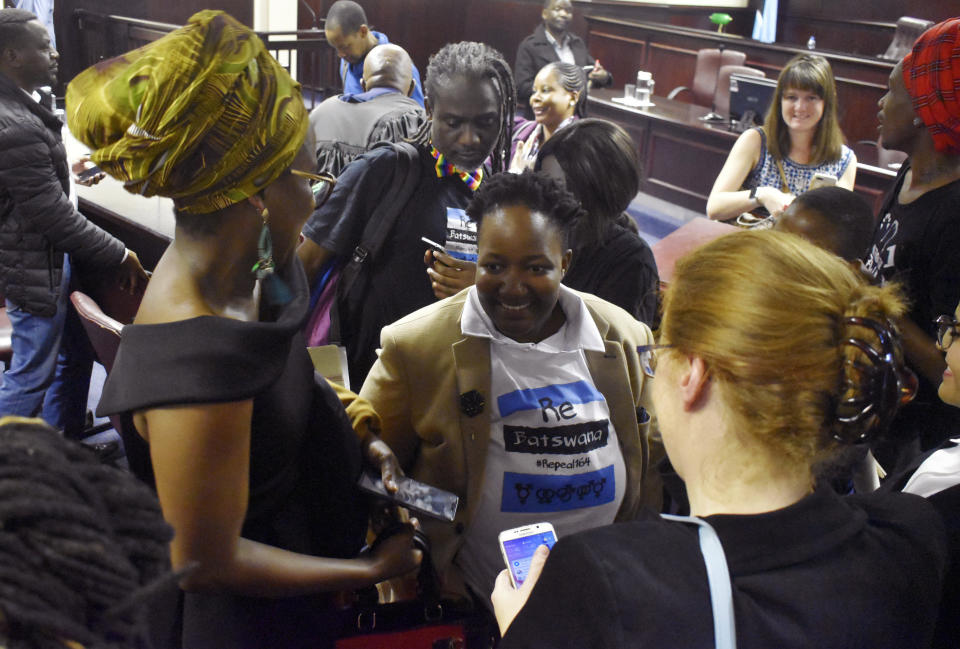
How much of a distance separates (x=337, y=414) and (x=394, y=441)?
0.39 meters

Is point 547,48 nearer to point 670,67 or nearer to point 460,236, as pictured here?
point 670,67

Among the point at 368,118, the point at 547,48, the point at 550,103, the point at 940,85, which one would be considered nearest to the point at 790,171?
the point at 550,103

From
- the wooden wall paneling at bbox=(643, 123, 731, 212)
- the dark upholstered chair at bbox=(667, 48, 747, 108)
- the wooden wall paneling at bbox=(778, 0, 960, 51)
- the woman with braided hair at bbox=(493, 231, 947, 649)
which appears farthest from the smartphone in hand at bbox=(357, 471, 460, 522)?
the wooden wall paneling at bbox=(778, 0, 960, 51)

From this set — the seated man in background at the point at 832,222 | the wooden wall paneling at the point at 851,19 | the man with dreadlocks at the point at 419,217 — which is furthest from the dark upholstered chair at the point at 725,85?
the man with dreadlocks at the point at 419,217

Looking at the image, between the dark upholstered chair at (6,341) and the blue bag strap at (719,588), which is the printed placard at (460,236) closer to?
the blue bag strap at (719,588)

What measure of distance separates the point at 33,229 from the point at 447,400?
6.41ft

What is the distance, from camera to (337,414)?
4.38ft

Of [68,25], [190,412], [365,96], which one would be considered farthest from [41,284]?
[68,25]

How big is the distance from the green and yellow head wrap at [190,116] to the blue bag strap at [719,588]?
76 cm

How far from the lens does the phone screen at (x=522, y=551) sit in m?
1.27

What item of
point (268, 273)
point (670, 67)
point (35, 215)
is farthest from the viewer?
point (670, 67)

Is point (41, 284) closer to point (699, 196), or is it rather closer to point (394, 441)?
point (394, 441)

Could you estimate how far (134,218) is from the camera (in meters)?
3.32

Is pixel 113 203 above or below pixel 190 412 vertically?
below
